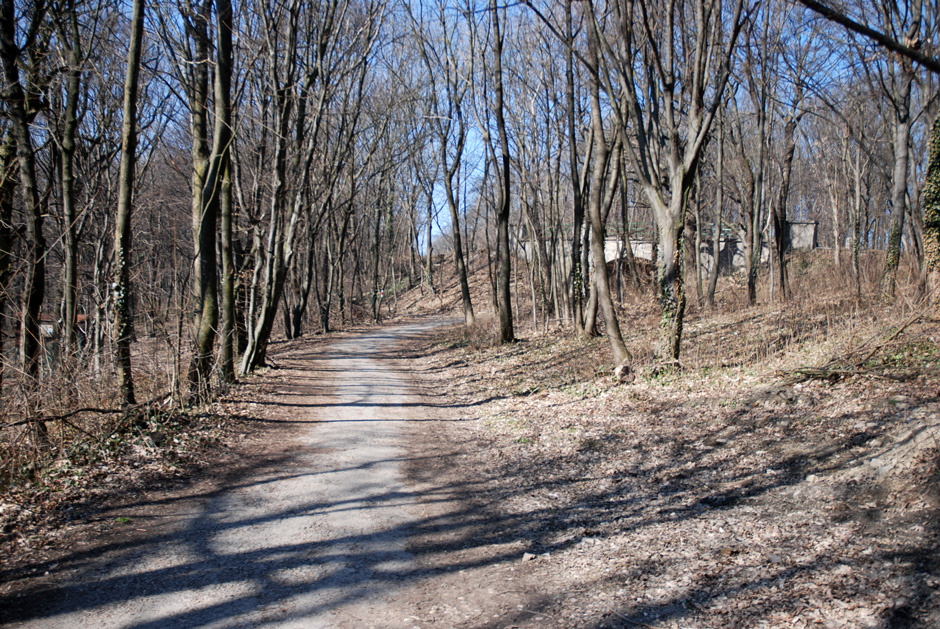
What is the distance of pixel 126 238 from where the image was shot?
8.45 meters

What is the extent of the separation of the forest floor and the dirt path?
20 mm

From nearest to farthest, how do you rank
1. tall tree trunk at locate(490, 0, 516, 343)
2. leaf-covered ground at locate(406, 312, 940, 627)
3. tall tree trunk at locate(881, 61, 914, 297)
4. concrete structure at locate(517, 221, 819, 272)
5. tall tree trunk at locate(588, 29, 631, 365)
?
leaf-covered ground at locate(406, 312, 940, 627), tall tree trunk at locate(588, 29, 631, 365), tall tree trunk at locate(881, 61, 914, 297), tall tree trunk at locate(490, 0, 516, 343), concrete structure at locate(517, 221, 819, 272)

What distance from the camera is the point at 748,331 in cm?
1277

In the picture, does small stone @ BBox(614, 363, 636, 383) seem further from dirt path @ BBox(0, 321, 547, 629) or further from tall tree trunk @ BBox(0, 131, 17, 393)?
tall tree trunk @ BBox(0, 131, 17, 393)

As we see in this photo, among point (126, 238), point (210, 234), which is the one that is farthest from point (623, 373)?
point (126, 238)

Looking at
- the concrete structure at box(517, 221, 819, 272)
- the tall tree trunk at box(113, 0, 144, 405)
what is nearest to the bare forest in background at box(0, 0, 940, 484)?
the tall tree trunk at box(113, 0, 144, 405)

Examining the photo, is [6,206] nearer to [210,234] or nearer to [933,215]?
[210,234]

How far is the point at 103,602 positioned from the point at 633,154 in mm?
9266

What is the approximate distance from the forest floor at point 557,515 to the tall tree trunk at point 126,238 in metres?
1.29

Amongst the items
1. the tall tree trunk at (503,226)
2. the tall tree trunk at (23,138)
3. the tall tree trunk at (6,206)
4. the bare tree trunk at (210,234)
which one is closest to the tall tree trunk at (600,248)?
the tall tree trunk at (503,226)

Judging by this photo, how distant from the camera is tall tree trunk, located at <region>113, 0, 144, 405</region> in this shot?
814 centimetres

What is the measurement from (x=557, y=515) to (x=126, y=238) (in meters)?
7.03

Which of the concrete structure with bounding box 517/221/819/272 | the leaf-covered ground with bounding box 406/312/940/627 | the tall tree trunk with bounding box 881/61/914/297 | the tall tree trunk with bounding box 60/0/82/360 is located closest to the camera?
the leaf-covered ground with bounding box 406/312/940/627

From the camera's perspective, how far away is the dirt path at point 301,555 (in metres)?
3.72
